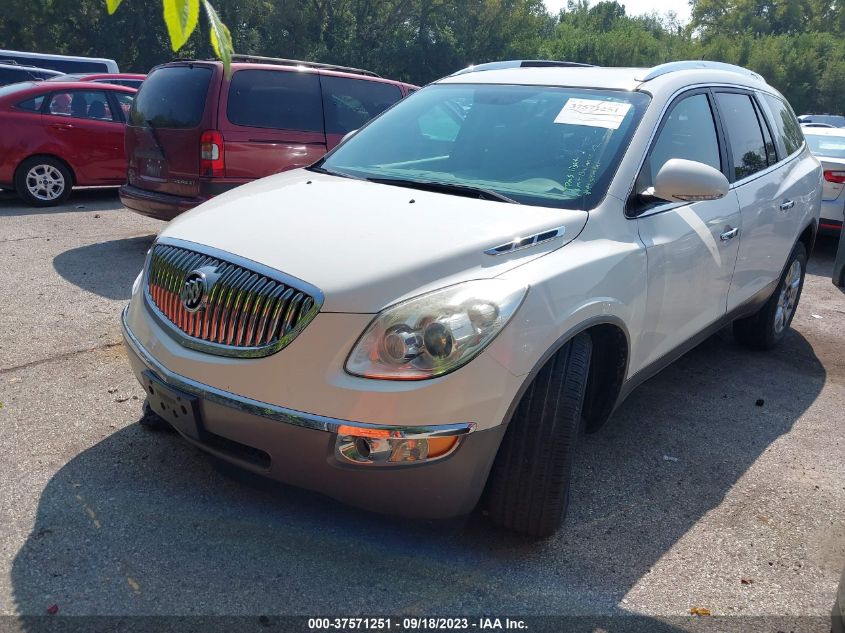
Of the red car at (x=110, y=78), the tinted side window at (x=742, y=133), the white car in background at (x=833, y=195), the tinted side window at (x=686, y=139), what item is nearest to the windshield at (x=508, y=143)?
the tinted side window at (x=686, y=139)

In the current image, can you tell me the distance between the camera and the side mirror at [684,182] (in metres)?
3.29

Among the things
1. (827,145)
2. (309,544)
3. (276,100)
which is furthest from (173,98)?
(827,145)

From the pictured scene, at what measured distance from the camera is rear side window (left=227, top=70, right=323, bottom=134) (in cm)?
689

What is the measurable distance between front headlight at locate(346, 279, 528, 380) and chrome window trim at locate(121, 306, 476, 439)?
16 cm

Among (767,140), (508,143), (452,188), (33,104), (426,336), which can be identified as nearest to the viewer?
(426,336)

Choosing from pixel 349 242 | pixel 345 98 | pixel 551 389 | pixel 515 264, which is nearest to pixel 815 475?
pixel 551 389

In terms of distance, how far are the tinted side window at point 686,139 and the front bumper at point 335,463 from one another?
155cm

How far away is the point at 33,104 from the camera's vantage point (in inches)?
375

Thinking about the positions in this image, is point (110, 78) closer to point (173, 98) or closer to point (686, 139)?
point (173, 98)

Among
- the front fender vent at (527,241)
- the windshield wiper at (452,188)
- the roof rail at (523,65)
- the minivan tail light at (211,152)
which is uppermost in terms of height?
the roof rail at (523,65)

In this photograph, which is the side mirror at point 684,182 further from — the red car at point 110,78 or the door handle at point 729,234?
the red car at point 110,78

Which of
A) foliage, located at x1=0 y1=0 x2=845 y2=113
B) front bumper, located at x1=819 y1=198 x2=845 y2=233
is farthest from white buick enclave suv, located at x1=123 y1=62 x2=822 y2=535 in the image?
foliage, located at x1=0 y1=0 x2=845 y2=113

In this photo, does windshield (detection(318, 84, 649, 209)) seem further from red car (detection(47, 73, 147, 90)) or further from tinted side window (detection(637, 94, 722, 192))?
red car (detection(47, 73, 147, 90))

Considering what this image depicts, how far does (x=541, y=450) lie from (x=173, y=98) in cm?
545
